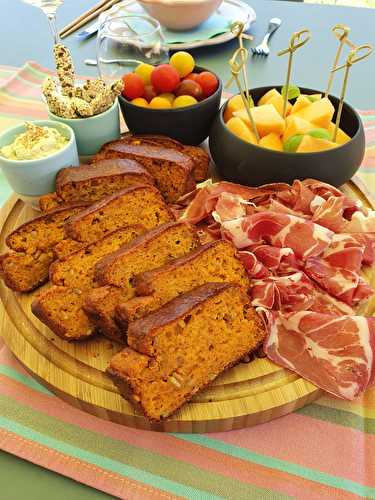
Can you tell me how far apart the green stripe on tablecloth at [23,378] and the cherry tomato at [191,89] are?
5.64ft

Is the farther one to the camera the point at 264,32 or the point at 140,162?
→ the point at 264,32

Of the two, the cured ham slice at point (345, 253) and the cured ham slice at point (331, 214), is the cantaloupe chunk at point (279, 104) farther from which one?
the cured ham slice at point (345, 253)

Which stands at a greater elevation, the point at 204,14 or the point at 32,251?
the point at 204,14

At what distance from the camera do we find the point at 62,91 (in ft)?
8.36

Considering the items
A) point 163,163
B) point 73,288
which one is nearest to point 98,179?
point 163,163

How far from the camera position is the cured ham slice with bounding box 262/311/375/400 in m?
1.73

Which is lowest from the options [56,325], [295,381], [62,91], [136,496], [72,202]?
[136,496]

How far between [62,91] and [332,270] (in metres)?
1.70

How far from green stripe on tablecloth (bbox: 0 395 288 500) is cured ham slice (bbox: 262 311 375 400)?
438mm

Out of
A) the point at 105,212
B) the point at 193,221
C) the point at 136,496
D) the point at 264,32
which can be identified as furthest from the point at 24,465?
the point at 264,32

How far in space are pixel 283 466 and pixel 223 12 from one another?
12.2 feet

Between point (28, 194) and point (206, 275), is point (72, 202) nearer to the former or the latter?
point (28, 194)

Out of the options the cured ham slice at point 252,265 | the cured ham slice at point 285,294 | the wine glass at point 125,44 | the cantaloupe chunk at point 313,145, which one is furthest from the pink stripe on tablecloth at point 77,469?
the wine glass at point 125,44

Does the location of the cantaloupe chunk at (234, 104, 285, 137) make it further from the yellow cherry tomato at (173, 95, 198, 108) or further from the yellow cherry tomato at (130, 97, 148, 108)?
the yellow cherry tomato at (130, 97, 148, 108)
